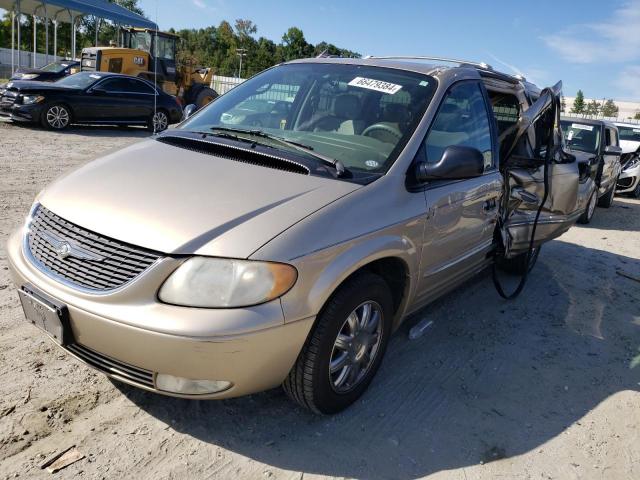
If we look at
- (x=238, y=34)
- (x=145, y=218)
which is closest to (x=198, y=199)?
(x=145, y=218)

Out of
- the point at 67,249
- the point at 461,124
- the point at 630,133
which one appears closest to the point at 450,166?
the point at 461,124

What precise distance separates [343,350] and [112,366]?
110 centimetres

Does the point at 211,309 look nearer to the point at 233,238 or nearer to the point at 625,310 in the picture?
the point at 233,238

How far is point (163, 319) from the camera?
213 cm

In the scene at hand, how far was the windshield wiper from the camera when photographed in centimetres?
278

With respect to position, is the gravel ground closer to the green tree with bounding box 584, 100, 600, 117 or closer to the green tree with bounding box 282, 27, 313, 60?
the green tree with bounding box 282, 27, 313, 60

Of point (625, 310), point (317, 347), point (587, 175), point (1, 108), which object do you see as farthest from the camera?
point (1, 108)

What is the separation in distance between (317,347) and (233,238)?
0.66m

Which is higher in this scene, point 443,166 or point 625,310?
point 443,166

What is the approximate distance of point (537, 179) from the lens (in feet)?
15.0

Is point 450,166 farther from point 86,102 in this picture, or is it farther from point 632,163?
point 86,102

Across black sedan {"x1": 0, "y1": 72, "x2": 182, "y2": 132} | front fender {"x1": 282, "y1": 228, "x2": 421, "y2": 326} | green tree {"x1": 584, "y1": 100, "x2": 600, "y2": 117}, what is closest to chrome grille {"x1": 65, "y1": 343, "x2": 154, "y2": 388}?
front fender {"x1": 282, "y1": 228, "x2": 421, "y2": 326}

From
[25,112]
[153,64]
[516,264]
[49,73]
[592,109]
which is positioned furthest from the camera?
[592,109]

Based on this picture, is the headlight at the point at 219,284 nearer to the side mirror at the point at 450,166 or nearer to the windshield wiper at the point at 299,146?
the windshield wiper at the point at 299,146
